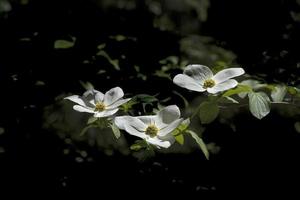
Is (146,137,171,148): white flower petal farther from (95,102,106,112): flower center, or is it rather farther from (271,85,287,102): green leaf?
(271,85,287,102): green leaf

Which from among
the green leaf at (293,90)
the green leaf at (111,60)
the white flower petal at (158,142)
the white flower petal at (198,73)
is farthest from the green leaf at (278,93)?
the green leaf at (111,60)

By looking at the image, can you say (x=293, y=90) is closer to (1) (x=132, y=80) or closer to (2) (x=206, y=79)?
(2) (x=206, y=79)

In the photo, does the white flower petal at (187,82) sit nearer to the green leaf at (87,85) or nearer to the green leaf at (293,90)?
the green leaf at (293,90)

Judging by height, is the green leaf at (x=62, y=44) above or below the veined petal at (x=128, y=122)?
below

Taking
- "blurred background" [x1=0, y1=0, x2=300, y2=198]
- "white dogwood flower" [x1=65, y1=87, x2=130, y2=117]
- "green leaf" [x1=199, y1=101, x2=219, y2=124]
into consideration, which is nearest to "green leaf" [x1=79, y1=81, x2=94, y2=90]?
"blurred background" [x1=0, y1=0, x2=300, y2=198]

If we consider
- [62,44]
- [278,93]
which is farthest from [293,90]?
[62,44]

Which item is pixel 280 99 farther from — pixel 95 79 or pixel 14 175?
pixel 14 175
